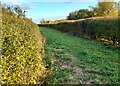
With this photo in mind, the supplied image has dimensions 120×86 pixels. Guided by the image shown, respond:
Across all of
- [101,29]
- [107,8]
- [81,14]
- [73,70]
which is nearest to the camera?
[73,70]

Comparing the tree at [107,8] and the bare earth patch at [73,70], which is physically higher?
the tree at [107,8]

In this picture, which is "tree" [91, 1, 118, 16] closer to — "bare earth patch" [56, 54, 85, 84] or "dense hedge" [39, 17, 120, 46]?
"dense hedge" [39, 17, 120, 46]

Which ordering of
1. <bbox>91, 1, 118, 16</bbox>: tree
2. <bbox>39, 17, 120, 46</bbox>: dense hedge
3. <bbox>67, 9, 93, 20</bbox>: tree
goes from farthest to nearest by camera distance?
<bbox>67, 9, 93, 20</bbox>: tree
<bbox>91, 1, 118, 16</bbox>: tree
<bbox>39, 17, 120, 46</bbox>: dense hedge

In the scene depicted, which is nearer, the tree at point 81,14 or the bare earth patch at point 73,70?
the bare earth patch at point 73,70

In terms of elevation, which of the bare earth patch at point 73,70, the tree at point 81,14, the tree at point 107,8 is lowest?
the bare earth patch at point 73,70

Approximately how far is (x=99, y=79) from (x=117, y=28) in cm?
1327

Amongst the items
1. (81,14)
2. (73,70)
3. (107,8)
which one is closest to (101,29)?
(73,70)

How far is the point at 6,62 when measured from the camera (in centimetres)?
461

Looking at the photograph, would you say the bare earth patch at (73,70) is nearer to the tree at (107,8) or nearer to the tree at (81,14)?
the tree at (107,8)

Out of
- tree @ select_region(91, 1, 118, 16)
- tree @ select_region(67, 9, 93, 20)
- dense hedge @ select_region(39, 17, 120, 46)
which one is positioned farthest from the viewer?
tree @ select_region(67, 9, 93, 20)

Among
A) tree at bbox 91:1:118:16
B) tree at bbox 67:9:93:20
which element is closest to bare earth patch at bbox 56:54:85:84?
tree at bbox 91:1:118:16

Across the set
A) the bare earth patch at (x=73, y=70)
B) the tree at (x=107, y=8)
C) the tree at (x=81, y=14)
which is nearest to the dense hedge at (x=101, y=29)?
the bare earth patch at (x=73, y=70)

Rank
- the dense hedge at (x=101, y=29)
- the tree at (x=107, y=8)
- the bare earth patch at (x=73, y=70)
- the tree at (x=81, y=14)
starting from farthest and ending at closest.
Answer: the tree at (x=81, y=14) < the tree at (x=107, y=8) < the dense hedge at (x=101, y=29) < the bare earth patch at (x=73, y=70)

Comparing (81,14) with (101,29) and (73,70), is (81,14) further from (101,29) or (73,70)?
(73,70)
